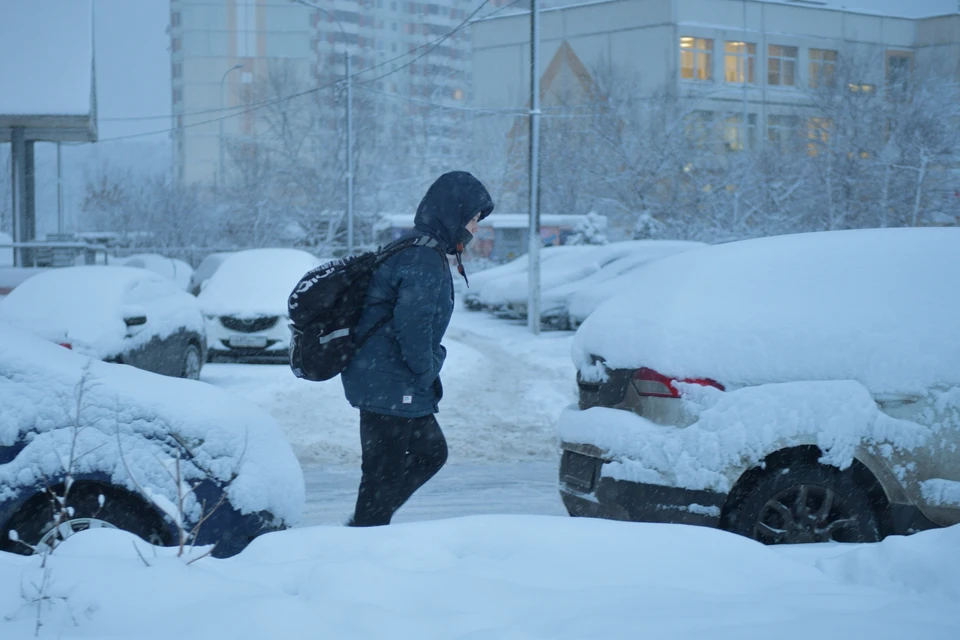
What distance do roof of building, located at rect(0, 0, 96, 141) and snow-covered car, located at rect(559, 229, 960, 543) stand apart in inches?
584

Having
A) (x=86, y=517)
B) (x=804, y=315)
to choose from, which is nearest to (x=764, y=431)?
(x=804, y=315)

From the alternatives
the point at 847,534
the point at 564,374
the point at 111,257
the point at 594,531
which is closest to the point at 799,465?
the point at 847,534

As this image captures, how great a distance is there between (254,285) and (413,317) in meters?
10.3

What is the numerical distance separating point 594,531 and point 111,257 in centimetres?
3583

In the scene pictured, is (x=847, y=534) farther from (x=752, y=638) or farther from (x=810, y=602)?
(x=752, y=638)

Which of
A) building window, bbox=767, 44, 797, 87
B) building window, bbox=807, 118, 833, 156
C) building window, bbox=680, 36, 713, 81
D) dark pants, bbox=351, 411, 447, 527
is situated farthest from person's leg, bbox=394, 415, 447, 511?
building window, bbox=767, 44, 797, 87

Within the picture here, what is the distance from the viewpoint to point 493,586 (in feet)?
9.64

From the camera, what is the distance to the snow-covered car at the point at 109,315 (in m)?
8.81

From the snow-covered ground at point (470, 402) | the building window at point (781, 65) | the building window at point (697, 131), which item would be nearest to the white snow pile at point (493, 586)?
the snow-covered ground at point (470, 402)

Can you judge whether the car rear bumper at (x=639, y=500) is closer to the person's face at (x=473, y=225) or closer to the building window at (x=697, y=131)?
the person's face at (x=473, y=225)

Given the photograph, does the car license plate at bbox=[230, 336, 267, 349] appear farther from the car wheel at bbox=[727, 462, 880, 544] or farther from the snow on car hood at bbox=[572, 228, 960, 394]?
the car wheel at bbox=[727, 462, 880, 544]

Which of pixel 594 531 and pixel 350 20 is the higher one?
pixel 350 20

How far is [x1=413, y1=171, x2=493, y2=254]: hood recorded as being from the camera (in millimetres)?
4238

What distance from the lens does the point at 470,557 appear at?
3.28 metres
